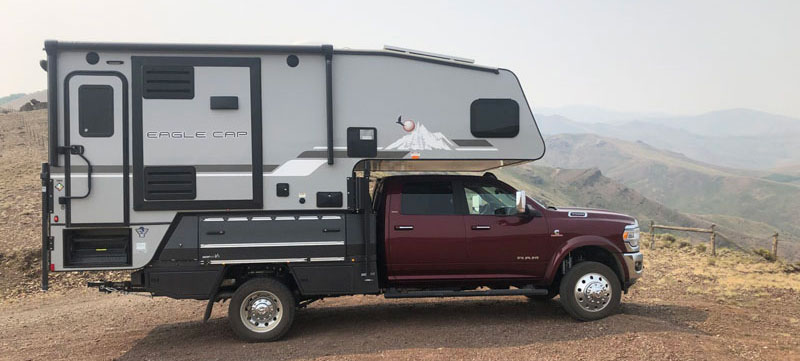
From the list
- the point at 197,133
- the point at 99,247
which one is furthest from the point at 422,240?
the point at 99,247

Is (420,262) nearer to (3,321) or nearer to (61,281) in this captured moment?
(3,321)

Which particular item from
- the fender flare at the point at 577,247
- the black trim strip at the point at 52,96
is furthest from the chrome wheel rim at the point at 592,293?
the black trim strip at the point at 52,96

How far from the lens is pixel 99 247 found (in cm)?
633

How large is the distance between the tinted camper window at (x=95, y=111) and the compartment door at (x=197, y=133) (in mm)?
272

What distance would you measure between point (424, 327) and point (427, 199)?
164 centimetres

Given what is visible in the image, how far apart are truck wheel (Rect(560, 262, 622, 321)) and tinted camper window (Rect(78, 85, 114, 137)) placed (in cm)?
579

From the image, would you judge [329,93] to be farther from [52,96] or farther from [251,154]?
[52,96]

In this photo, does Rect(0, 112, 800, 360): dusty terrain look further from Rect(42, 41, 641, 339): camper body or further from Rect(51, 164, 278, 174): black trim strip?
Rect(51, 164, 278, 174): black trim strip

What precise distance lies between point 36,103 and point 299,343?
43.8 m

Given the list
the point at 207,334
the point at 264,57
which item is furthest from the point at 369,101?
the point at 207,334

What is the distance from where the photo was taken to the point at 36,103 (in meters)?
41.1

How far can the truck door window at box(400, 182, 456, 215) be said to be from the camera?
697 centimetres

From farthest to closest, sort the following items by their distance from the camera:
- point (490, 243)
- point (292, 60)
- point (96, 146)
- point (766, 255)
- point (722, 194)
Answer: point (722, 194)
point (766, 255)
point (490, 243)
point (292, 60)
point (96, 146)

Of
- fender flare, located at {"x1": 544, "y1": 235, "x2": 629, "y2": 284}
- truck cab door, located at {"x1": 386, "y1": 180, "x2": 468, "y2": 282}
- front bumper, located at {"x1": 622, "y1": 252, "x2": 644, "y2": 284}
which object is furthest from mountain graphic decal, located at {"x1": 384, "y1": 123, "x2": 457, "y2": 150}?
front bumper, located at {"x1": 622, "y1": 252, "x2": 644, "y2": 284}
